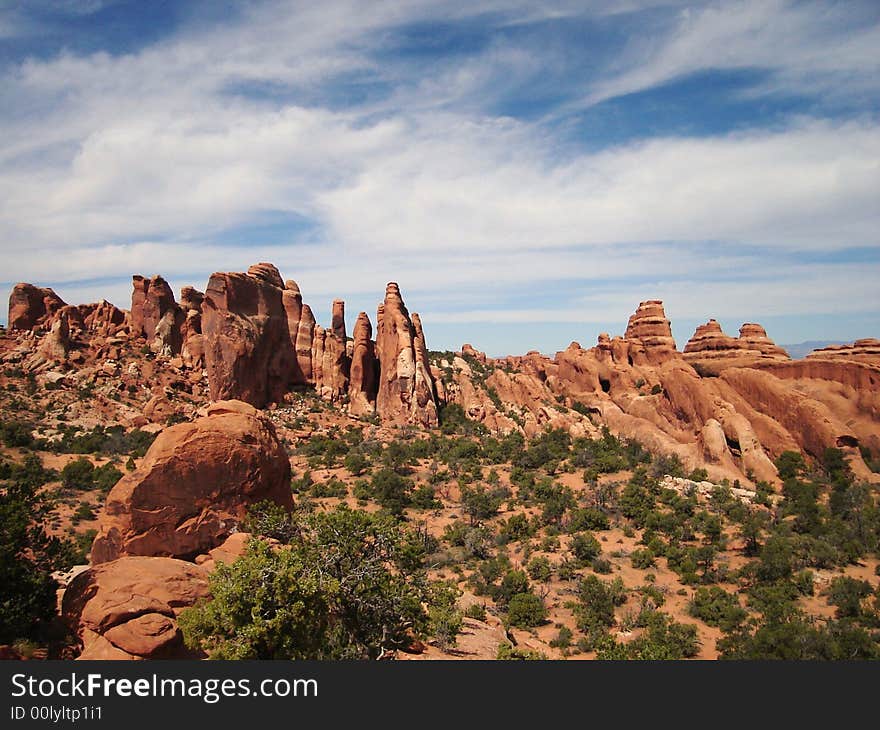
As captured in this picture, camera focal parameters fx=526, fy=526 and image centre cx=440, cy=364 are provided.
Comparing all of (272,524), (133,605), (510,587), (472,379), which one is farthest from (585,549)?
(472,379)

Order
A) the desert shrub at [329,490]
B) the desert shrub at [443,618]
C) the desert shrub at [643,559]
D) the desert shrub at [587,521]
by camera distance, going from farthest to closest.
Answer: the desert shrub at [329,490] < the desert shrub at [587,521] < the desert shrub at [643,559] < the desert shrub at [443,618]

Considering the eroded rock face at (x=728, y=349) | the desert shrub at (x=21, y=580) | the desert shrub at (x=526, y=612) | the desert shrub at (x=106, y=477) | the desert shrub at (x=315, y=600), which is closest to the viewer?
the desert shrub at (x=315, y=600)

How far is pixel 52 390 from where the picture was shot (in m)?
46.5

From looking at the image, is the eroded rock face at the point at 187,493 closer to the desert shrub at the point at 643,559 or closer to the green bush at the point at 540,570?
the green bush at the point at 540,570

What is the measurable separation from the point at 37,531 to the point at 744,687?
55.1 feet

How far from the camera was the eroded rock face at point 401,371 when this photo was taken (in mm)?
51875

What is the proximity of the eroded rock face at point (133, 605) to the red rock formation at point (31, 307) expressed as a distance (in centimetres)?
5104

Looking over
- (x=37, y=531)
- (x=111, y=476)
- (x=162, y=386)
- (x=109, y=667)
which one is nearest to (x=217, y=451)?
(x=37, y=531)

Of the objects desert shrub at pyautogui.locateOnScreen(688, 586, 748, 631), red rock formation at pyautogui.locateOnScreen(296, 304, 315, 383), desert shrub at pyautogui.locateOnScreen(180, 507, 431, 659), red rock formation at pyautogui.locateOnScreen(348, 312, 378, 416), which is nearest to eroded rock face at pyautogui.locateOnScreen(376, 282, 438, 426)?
red rock formation at pyautogui.locateOnScreen(348, 312, 378, 416)

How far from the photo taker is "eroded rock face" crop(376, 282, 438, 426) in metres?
51.9

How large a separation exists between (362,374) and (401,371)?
4976 mm

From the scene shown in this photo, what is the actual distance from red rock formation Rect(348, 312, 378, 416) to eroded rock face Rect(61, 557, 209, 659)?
4015cm

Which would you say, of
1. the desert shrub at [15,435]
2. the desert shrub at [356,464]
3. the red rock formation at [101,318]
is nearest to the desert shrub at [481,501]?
the desert shrub at [356,464]

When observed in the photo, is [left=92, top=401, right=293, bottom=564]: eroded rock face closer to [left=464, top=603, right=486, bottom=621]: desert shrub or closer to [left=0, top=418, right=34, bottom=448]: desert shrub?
[left=464, top=603, right=486, bottom=621]: desert shrub
